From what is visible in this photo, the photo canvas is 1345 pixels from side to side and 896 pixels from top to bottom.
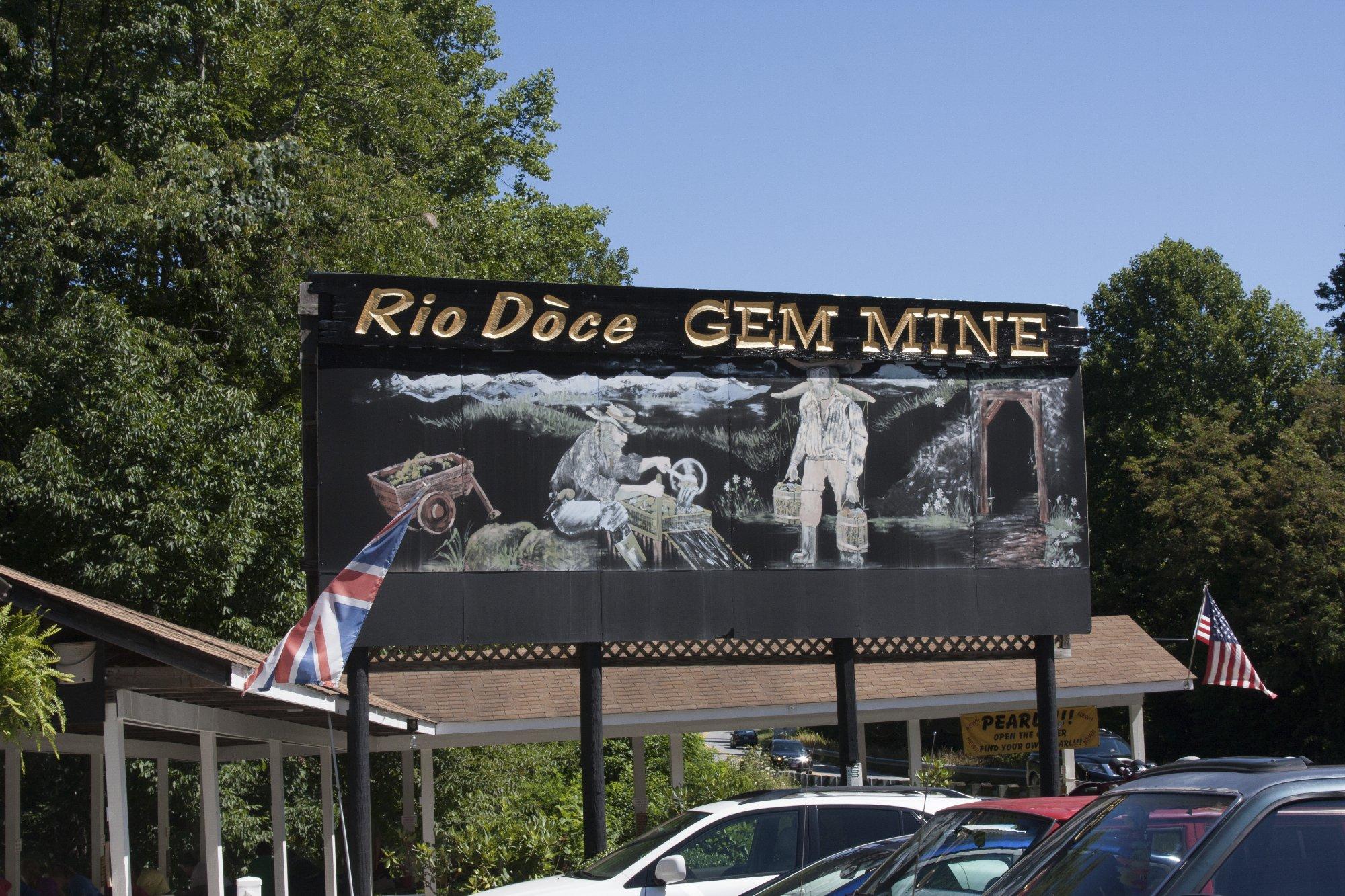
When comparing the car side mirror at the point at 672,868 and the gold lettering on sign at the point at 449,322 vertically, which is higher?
the gold lettering on sign at the point at 449,322

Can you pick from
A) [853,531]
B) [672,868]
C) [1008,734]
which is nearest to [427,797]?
[853,531]

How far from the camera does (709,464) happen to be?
1511 cm

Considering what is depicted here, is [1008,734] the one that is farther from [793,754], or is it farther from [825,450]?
[793,754]

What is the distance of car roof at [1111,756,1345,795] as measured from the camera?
4961mm

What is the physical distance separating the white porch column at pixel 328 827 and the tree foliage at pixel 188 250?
306 cm

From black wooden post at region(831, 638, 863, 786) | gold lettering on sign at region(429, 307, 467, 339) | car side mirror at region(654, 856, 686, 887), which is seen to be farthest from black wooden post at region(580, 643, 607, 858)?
car side mirror at region(654, 856, 686, 887)

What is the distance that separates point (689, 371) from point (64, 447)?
39.2ft

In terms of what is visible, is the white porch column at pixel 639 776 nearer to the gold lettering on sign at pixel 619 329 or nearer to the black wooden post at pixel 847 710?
the black wooden post at pixel 847 710

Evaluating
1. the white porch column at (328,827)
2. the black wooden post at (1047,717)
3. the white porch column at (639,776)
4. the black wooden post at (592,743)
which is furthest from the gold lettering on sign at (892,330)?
the white porch column at (639,776)

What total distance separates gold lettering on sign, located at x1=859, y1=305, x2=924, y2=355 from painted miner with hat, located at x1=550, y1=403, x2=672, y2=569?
9.52 feet

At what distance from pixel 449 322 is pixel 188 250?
46.8 feet

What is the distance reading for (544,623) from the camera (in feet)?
47.1

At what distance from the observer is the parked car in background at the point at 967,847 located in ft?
26.1

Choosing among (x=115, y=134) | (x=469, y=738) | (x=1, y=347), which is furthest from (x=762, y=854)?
(x=115, y=134)
